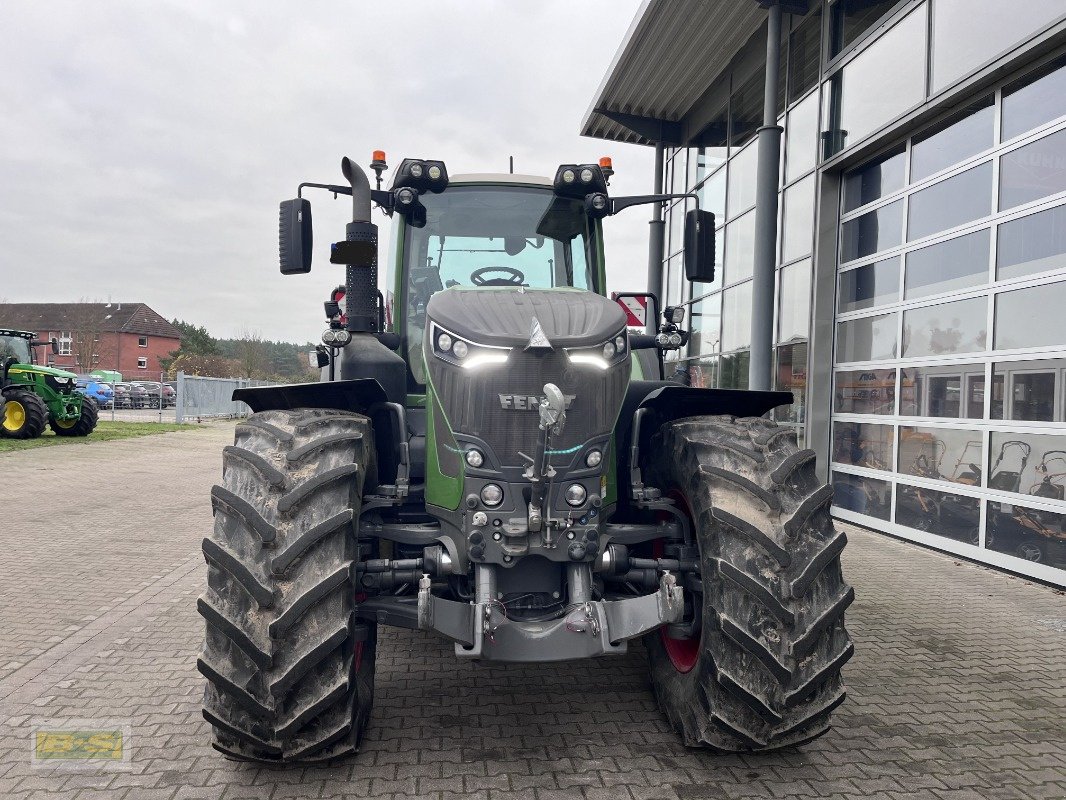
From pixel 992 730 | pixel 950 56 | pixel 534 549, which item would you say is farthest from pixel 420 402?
pixel 950 56

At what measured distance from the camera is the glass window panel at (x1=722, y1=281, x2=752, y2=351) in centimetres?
1164

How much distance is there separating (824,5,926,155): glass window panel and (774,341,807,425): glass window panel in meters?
2.57

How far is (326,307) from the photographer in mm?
4258

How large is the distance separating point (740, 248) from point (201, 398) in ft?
69.4

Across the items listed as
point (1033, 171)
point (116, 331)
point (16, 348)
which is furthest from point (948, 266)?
point (116, 331)

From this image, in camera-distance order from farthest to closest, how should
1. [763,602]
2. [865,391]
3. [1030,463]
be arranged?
1. [865,391]
2. [1030,463]
3. [763,602]

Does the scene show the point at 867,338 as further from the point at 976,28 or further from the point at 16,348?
the point at 16,348

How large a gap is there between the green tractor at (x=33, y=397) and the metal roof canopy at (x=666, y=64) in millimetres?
13557

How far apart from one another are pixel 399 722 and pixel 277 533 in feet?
4.05

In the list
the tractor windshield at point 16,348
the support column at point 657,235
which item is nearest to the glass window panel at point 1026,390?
the support column at point 657,235

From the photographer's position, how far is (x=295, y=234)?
368 centimetres

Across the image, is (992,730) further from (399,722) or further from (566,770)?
(399,722)

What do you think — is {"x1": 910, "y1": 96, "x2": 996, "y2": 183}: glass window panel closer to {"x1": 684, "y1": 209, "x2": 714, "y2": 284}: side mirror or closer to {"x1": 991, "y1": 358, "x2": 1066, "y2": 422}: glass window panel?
{"x1": 991, "y1": 358, "x2": 1066, "y2": 422}: glass window panel

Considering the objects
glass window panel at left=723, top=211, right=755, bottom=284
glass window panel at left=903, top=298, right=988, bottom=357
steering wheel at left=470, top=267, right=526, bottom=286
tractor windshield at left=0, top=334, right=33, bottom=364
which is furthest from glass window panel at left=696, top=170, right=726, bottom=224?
tractor windshield at left=0, top=334, right=33, bottom=364
